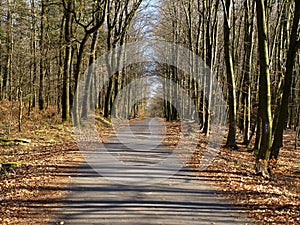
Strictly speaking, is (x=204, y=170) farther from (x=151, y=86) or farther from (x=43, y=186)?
(x=151, y=86)

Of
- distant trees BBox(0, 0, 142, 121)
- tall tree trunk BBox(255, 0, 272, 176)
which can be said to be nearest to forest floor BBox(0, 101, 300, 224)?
tall tree trunk BBox(255, 0, 272, 176)

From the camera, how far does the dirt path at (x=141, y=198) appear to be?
6930mm

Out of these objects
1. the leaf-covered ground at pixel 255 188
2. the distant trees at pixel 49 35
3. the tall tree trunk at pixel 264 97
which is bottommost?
the leaf-covered ground at pixel 255 188

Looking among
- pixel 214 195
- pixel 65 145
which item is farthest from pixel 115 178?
pixel 65 145

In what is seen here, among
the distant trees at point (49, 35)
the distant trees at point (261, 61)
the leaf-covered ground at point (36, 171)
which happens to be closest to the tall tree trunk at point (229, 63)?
the distant trees at point (261, 61)

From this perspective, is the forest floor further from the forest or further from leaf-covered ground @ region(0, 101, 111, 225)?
the forest

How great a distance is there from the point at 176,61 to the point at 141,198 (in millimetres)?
32363

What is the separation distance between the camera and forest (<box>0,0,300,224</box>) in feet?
Result: 48.1

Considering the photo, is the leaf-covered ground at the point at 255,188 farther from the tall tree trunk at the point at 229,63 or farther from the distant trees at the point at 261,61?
the tall tree trunk at the point at 229,63

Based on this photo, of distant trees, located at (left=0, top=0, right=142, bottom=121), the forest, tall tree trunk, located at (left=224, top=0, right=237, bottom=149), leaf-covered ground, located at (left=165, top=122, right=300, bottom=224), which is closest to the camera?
leaf-covered ground, located at (left=165, top=122, right=300, bottom=224)

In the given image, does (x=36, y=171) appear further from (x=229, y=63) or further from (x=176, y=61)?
(x=176, y=61)

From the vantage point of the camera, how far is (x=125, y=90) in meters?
47.4

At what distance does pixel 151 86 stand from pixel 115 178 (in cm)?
5315

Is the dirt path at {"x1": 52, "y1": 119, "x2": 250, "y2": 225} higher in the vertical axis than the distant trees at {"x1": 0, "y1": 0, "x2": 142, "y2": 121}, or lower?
lower
